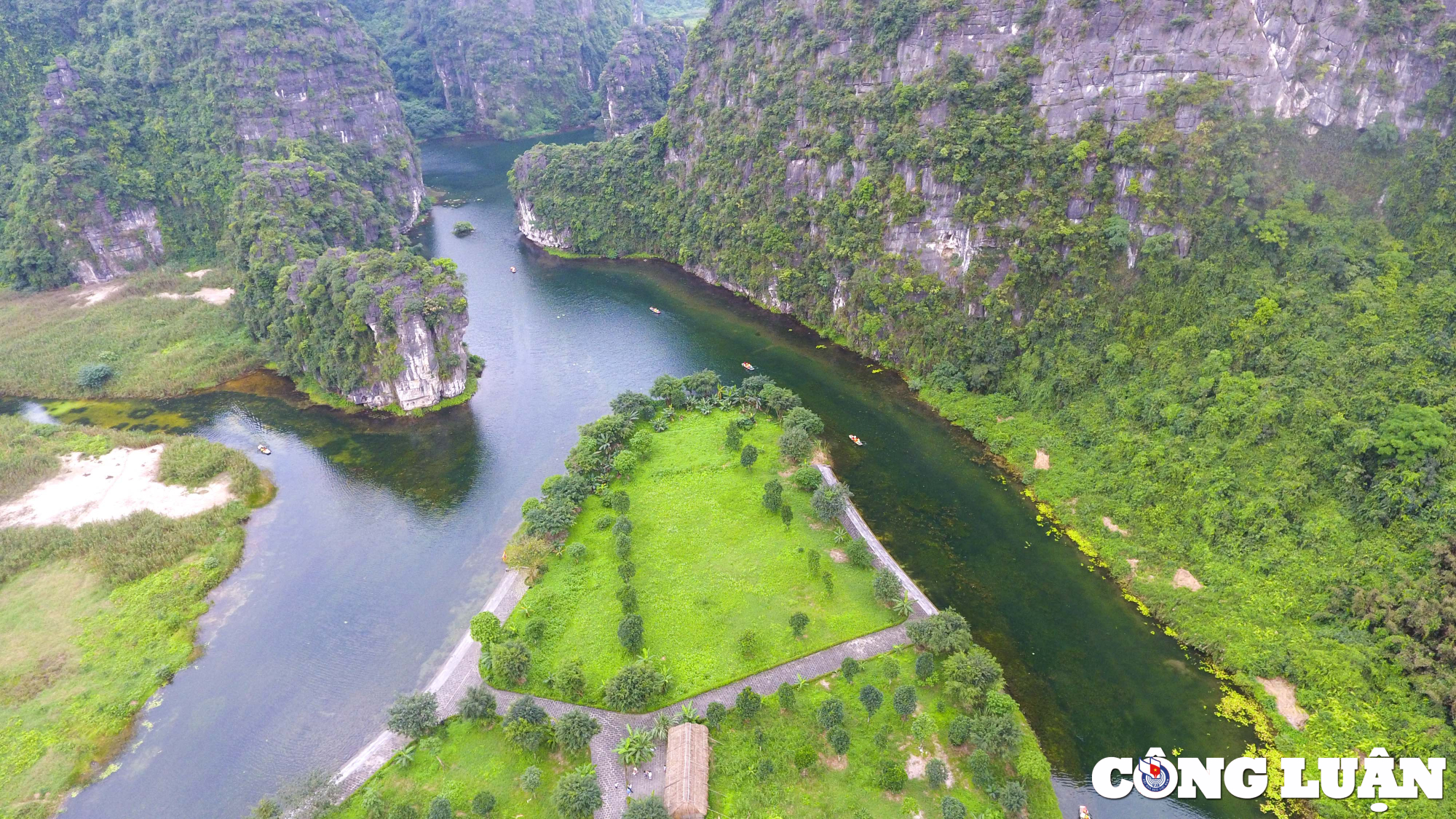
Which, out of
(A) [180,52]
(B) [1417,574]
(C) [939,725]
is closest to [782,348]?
(C) [939,725]

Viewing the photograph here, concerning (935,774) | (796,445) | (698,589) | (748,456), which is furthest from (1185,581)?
(698,589)

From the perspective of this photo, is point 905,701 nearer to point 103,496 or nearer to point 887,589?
point 887,589

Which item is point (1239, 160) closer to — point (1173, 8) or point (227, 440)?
point (1173, 8)

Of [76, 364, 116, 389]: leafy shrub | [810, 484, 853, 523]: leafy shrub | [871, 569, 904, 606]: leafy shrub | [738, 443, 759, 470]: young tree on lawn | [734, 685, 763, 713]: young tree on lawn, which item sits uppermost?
[76, 364, 116, 389]: leafy shrub

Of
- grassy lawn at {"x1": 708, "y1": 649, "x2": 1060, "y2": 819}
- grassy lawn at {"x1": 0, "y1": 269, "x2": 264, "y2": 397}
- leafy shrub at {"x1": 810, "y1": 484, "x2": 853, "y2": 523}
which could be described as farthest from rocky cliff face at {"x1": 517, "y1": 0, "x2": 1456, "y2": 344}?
grassy lawn at {"x1": 0, "y1": 269, "x2": 264, "y2": 397}

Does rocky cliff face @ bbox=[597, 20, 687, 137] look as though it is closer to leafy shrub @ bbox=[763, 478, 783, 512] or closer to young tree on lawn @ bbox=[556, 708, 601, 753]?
leafy shrub @ bbox=[763, 478, 783, 512]
